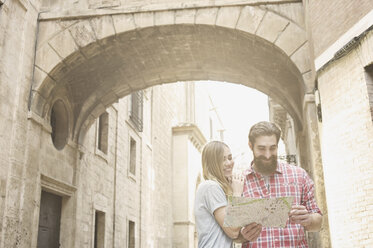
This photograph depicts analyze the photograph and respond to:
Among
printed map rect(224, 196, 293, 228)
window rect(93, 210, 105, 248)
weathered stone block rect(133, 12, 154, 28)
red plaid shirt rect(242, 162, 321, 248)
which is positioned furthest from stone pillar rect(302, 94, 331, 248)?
window rect(93, 210, 105, 248)

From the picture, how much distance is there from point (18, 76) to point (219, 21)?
12.5 feet

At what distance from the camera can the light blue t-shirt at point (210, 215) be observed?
2.58m

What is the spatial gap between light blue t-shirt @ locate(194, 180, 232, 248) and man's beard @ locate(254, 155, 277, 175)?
291 millimetres

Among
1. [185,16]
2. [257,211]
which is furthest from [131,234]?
[257,211]

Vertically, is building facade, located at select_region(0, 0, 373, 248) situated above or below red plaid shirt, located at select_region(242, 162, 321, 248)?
above

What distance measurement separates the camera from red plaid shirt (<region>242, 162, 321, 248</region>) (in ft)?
8.43

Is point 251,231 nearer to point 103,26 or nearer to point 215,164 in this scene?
point 215,164

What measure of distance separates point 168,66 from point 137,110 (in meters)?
5.81

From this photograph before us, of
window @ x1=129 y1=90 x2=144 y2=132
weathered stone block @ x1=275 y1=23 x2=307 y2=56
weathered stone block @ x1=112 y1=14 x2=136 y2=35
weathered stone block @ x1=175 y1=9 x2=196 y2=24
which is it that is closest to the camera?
weathered stone block @ x1=275 y1=23 x2=307 y2=56

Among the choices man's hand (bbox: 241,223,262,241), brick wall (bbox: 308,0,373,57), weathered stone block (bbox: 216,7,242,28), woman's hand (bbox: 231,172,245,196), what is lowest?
man's hand (bbox: 241,223,262,241)

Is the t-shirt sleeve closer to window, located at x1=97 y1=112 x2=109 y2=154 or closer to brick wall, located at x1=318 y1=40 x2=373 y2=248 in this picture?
brick wall, located at x1=318 y1=40 x2=373 y2=248

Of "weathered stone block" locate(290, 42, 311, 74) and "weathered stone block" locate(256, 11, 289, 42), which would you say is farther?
"weathered stone block" locate(256, 11, 289, 42)

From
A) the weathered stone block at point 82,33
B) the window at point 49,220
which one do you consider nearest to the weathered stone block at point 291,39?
the weathered stone block at point 82,33

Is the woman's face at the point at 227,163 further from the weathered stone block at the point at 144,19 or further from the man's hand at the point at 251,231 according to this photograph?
the weathered stone block at the point at 144,19
